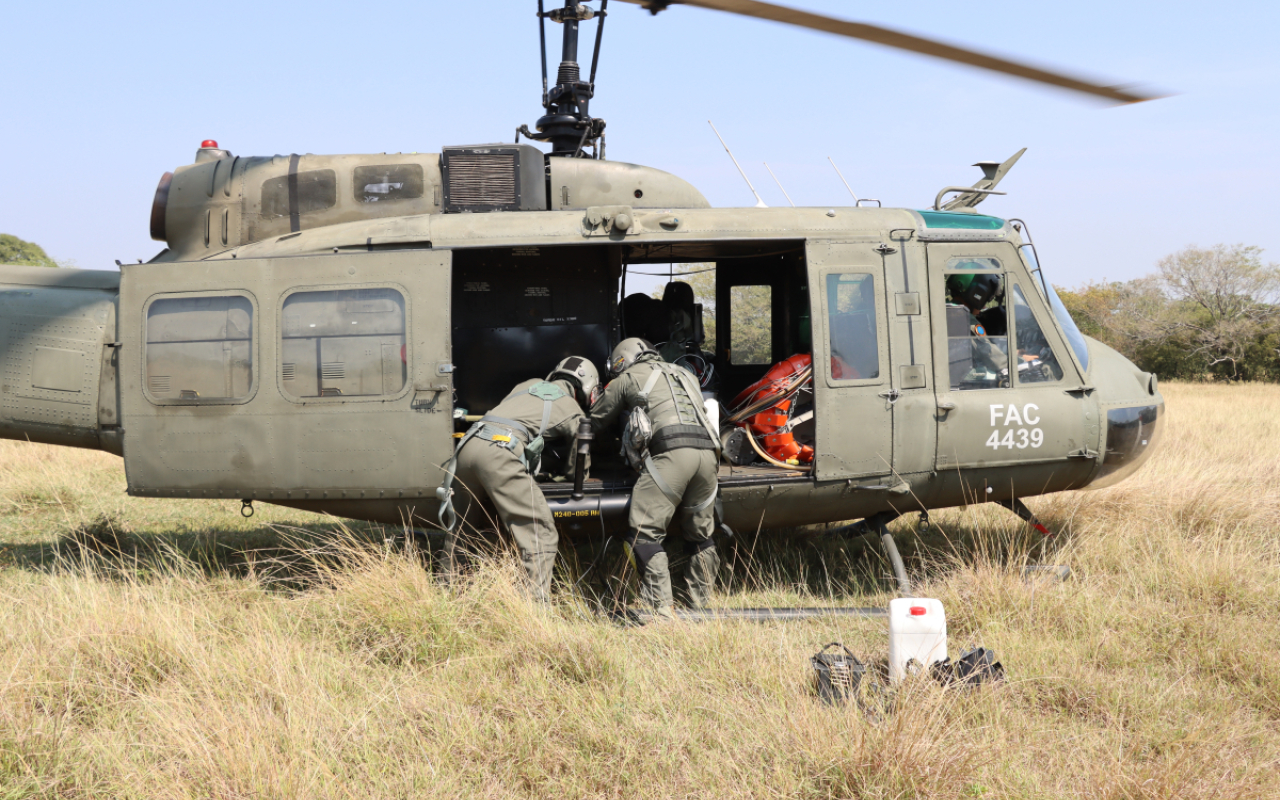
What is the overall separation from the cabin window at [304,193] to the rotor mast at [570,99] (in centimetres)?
151

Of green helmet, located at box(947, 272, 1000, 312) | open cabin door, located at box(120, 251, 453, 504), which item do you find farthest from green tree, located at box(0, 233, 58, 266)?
green helmet, located at box(947, 272, 1000, 312)

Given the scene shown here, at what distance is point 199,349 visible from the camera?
5.30 meters

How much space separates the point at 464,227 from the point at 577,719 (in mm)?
3060

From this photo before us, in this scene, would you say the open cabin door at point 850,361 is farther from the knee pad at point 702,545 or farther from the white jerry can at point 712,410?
the knee pad at point 702,545

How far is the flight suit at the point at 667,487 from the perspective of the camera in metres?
5.23

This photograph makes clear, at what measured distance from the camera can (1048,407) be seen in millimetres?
5664

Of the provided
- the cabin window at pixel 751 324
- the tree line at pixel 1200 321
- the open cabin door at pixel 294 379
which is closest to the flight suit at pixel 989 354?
the cabin window at pixel 751 324

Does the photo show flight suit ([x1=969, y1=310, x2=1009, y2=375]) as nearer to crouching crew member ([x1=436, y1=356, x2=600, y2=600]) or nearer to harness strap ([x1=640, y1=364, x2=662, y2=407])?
harness strap ([x1=640, y1=364, x2=662, y2=407])

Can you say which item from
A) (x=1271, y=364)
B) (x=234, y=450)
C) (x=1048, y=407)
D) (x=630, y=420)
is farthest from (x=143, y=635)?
(x=1271, y=364)

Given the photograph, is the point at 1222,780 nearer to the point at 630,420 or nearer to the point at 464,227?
the point at 630,420

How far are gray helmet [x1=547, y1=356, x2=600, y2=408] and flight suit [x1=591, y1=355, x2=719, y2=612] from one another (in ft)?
1.09

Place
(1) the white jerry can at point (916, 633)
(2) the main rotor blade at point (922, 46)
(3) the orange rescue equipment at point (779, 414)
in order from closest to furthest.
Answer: (2) the main rotor blade at point (922, 46) < (1) the white jerry can at point (916, 633) < (3) the orange rescue equipment at point (779, 414)

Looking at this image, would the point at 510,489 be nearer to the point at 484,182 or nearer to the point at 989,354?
the point at 484,182

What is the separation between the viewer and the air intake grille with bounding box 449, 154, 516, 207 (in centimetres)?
582
